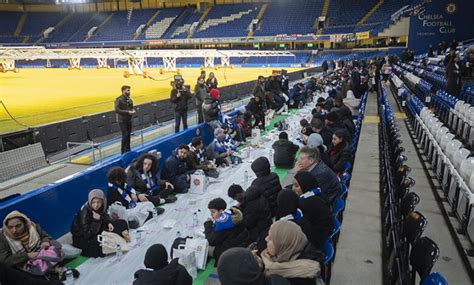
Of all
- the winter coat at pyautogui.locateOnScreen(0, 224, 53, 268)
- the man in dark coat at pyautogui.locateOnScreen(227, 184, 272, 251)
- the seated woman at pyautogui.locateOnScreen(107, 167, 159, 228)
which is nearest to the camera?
the winter coat at pyautogui.locateOnScreen(0, 224, 53, 268)

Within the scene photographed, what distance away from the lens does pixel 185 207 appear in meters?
6.16

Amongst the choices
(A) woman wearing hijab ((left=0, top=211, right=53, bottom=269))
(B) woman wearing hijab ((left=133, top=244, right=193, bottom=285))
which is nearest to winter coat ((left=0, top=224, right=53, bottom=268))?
(A) woman wearing hijab ((left=0, top=211, right=53, bottom=269))

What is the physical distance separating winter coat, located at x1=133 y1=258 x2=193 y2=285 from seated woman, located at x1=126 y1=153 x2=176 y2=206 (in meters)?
3.01

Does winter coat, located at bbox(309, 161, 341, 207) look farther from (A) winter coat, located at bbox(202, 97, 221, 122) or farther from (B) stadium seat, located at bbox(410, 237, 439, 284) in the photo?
(A) winter coat, located at bbox(202, 97, 221, 122)

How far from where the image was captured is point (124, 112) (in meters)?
9.06

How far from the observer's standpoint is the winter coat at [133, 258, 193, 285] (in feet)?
9.99

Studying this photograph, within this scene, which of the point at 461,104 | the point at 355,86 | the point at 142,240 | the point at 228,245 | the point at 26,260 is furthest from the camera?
the point at 355,86

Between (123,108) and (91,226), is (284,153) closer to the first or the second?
(123,108)

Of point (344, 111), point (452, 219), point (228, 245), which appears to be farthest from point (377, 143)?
point (228, 245)

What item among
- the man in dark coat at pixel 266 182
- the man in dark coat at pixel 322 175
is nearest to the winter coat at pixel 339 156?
the man in dark coat at pixel 322 175

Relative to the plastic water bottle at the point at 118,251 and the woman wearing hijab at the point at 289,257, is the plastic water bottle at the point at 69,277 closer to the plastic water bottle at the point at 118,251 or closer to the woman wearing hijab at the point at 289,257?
the plastic water bottle at the point at 118,251

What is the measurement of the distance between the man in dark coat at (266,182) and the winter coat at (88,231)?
206 centimetres

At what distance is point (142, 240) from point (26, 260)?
148cm

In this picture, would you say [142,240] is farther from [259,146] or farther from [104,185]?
[259,146]
